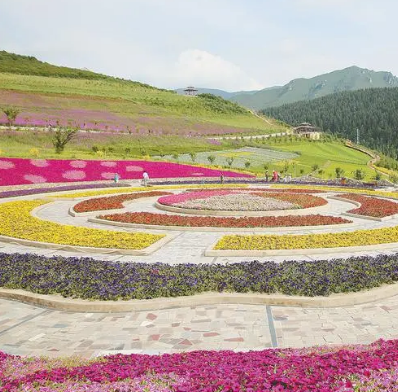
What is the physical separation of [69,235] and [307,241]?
9.12 metres

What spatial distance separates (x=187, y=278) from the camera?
437 inches

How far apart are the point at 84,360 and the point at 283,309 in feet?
15.5

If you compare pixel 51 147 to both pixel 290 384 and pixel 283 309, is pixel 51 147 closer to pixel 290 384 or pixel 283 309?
pixel 283 309

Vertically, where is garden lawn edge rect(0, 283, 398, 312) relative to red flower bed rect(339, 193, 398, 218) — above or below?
below

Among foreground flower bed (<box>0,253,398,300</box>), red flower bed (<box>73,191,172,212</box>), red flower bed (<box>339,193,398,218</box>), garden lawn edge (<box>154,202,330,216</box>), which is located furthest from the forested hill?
foreground flower bed (<box>0,253,398,300</box>)

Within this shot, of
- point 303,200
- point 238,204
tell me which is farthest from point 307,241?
point 303,200

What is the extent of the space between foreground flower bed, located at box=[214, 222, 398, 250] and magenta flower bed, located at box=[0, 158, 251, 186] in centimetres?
2609

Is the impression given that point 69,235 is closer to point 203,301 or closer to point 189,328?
point 203,301

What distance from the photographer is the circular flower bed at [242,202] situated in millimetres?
23406

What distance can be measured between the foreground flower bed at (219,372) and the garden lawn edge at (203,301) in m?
2.76

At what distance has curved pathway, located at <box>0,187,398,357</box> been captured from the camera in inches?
320

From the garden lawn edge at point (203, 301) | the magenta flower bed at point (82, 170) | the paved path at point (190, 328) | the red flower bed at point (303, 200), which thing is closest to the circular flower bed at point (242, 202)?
the red flower bed at point (303, 200)

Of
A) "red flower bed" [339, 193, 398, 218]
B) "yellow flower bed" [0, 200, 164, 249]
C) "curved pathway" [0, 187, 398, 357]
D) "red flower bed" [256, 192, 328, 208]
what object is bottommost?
"curved pathway" [0, 187, 398, 357]

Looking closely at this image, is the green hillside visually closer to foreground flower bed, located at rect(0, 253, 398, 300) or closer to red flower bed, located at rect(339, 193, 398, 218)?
red flower bed, located at rect(339, 193, 398, 218)
